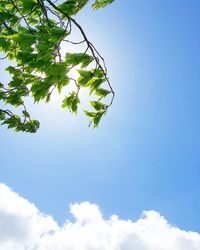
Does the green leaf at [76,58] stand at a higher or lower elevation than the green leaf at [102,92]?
lower

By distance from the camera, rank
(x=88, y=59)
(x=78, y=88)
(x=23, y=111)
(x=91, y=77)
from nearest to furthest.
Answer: (x=88, y=59)
(x=91, y=77)
(x=78, y=88)
(x=23, y=111)

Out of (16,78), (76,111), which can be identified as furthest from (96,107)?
(16,78)

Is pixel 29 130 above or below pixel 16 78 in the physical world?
above

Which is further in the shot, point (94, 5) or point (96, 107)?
point (94, 5)

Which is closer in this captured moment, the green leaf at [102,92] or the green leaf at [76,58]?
the green leaf at [76,58]

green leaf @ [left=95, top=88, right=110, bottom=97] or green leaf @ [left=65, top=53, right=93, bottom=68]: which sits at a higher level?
green leaf @ [left=95, top=88, right=110, bottom=97]

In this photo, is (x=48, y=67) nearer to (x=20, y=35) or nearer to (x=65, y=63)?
(x=65, y=63)

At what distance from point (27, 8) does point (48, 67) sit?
1.09 meters

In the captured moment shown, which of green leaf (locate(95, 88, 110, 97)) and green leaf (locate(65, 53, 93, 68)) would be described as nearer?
green leaf (locate(65, 53, 93, 68))

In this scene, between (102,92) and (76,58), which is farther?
(102,92)

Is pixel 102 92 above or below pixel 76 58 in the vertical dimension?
above

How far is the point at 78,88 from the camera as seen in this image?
4.90m

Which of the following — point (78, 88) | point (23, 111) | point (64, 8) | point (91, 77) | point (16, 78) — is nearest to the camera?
point (91, 77)

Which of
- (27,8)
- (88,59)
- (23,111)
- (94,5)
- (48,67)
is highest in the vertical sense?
(94,5)
